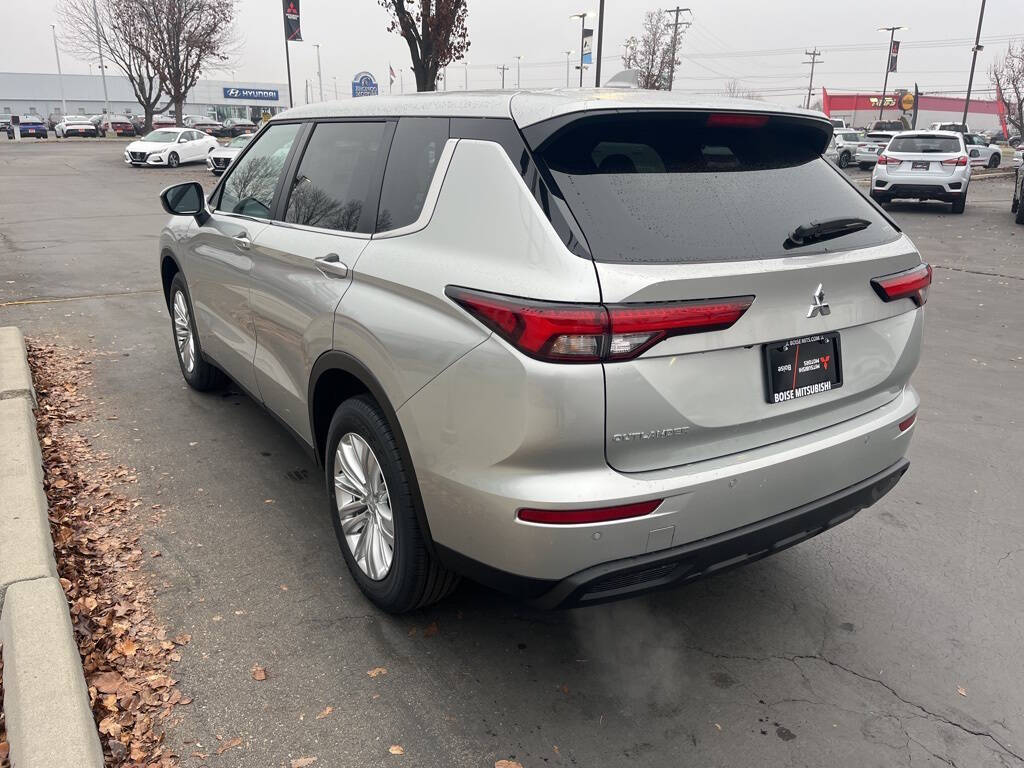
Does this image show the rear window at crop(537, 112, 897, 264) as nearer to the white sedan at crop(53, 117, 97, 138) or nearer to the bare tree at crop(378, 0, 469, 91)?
the bare tree at crop(378, 0, 469, 91)

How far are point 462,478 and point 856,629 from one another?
1.74m

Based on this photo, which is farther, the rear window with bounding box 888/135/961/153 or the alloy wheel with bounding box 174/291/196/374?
the rear window with bounding box 888/135/961/153

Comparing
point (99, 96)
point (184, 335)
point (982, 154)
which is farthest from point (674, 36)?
point (99, 96)

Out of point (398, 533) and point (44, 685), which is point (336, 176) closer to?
point (398, 533)

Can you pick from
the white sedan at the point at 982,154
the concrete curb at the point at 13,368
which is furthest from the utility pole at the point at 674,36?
the concrete curb at the point at 13,368

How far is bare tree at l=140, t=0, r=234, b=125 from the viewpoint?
158ft

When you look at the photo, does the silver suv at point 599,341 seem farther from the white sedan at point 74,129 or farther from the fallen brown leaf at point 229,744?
the white sedan at point 74,129

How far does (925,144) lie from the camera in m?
17.7

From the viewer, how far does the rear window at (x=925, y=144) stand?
17.5m

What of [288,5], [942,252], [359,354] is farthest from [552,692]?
[288,5]

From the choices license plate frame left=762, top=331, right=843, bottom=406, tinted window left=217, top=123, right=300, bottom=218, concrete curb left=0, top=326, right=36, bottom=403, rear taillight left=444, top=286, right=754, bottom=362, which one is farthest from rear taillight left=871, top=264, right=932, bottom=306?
concrete curb left=0, top=326, right=36, bottom=403

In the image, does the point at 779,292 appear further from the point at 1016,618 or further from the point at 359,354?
the point at 1016,618

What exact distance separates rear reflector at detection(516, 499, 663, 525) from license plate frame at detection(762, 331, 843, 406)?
0.55 meters

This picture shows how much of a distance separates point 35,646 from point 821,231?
2833mm
